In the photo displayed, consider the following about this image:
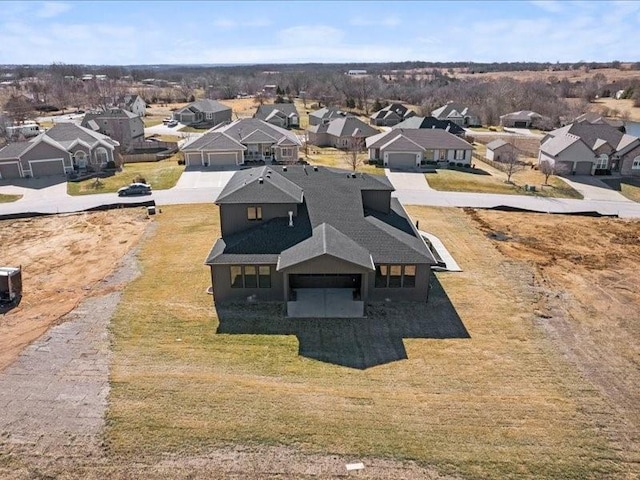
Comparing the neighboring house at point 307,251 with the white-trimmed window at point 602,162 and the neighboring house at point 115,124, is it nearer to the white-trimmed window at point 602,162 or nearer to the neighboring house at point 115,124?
the white-trimmed window at point 602,162

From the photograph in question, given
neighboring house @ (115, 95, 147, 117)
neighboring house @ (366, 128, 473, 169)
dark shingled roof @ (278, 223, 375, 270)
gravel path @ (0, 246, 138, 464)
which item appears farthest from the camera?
neighboring house @ (115, 95, 147, 117)

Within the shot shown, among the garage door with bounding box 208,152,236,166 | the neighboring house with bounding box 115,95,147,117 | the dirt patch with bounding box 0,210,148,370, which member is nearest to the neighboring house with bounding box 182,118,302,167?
the garage door with bounding box 208,152,236,166

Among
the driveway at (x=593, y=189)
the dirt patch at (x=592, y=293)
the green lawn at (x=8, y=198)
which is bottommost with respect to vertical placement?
the dirt patch at (x=592, y=293)

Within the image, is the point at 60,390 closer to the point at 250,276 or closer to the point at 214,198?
the point at 250,276

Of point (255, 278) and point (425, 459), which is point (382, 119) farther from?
point (425, 459)

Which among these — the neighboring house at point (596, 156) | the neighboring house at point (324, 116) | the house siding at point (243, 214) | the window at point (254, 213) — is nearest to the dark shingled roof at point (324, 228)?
the house siding at point (243, 214)

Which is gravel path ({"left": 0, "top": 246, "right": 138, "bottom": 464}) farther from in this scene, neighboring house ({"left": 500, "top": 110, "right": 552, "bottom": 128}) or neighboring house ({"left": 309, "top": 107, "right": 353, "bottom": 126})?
neighboring house ({"left": 500, "top": 110, "right": 552, "bottom": 128})

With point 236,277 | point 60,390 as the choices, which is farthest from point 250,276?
point 60,390
